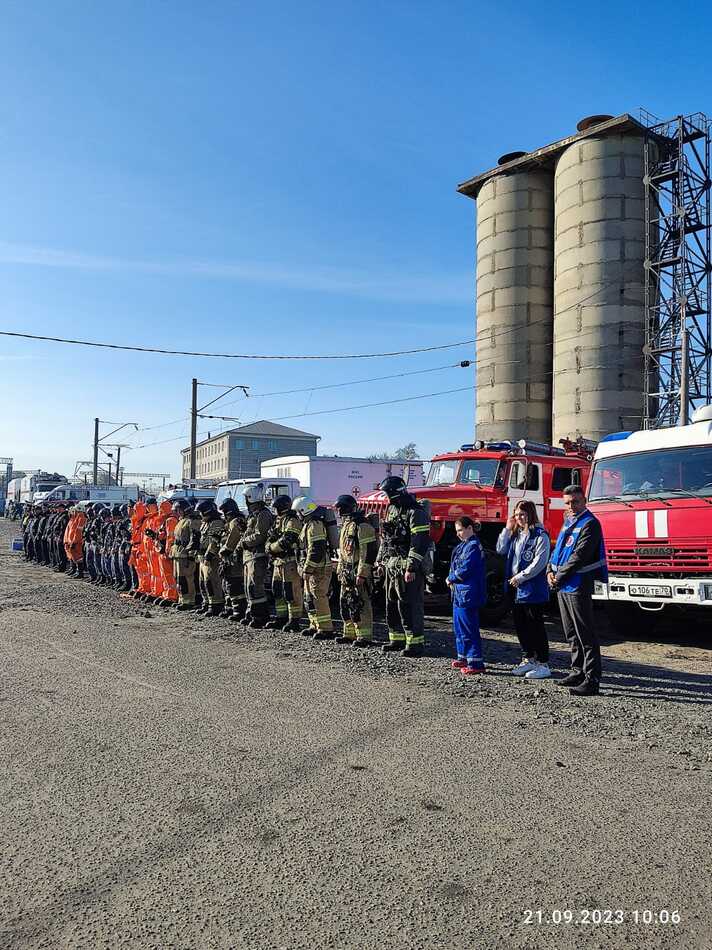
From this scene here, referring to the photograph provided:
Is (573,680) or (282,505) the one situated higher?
(282,505)

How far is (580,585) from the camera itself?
675 centimetres

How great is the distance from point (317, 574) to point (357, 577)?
0.81 m

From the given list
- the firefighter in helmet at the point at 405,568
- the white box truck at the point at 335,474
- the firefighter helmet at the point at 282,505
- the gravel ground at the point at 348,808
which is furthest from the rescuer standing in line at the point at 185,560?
the white box truck at the point at 335,474

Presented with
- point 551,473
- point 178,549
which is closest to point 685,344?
point 551,473

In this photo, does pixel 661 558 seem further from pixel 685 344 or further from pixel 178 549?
pixel 685 344

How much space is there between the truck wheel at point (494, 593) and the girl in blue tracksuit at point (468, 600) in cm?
338

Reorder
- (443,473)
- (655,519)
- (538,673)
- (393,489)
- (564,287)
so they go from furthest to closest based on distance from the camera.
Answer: (564,287)
(443,473)
(655,519)
(393,489)
(538,673)

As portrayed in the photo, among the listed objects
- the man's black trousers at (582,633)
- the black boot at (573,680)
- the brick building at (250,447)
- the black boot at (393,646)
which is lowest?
the black boot at (393,646)

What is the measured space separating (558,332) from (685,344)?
9.99 metres

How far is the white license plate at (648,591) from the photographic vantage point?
343 inches

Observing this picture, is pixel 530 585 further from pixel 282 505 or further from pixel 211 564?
pixel 211 564

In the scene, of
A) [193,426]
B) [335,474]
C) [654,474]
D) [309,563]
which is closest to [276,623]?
[309,563]

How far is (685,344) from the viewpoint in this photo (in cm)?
2223

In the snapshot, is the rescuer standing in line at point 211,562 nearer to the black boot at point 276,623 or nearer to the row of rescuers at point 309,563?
the row of rescuers at point 309,563
